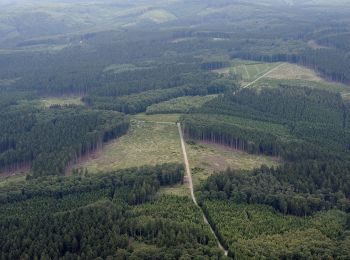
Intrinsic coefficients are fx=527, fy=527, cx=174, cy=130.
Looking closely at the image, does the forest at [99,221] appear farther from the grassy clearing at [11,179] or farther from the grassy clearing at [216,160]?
the grassy clearing at [11,179]

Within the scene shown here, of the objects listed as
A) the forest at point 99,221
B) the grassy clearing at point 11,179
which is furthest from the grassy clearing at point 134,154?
the grassy clearing at point 11,179

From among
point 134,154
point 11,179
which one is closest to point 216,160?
point 134,154

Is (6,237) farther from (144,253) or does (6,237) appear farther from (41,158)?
(41,158)

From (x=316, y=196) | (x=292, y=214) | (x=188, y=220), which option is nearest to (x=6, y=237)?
(x=188, y=220)

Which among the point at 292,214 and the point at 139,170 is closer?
the point at 292,214

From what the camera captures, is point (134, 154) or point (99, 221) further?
point (134, 154)

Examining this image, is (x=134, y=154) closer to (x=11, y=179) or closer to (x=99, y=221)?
(x=11, y=179)

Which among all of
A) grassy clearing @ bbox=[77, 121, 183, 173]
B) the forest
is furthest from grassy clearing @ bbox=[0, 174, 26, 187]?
grassy clearing @ bbox=[77, 121, 183, 173]

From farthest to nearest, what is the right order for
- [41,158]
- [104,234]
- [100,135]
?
[100,135] → [41,158] → [104,234]
